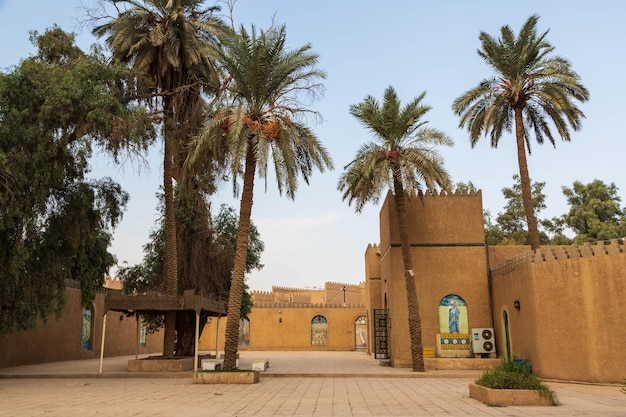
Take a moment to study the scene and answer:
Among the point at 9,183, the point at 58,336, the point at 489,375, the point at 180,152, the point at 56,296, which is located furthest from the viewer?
the point at 58,336

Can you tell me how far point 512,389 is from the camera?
10523 mm

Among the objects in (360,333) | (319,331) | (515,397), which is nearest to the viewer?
(515,397)

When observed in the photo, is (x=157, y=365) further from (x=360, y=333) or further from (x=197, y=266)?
(x=360, y=333)

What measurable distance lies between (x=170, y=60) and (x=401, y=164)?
29.4 ft

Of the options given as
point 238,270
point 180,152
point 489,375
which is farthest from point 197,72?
→ point 489,375

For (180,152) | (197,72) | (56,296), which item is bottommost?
(56,296)

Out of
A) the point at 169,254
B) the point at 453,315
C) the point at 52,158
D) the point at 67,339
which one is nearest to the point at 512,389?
the point at 453,315

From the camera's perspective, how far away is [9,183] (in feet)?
49.0

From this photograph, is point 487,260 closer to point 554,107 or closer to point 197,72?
point 554,107

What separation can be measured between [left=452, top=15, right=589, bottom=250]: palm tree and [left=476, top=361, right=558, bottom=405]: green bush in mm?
9712

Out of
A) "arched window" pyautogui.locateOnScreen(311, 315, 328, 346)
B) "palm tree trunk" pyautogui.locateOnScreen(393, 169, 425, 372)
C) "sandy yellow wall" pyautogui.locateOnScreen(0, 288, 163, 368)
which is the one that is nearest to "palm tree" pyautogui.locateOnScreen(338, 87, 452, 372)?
"palm tree trunk" pyautogui.locateOnScreen(393, 169, 425, 372)

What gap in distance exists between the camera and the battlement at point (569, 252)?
14.9 m

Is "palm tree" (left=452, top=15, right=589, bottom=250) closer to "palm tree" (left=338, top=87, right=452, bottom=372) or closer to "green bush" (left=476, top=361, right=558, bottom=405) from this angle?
"palm tree" (left=338, top=87, right=452, bottom=372)

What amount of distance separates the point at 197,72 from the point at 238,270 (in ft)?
27.6
